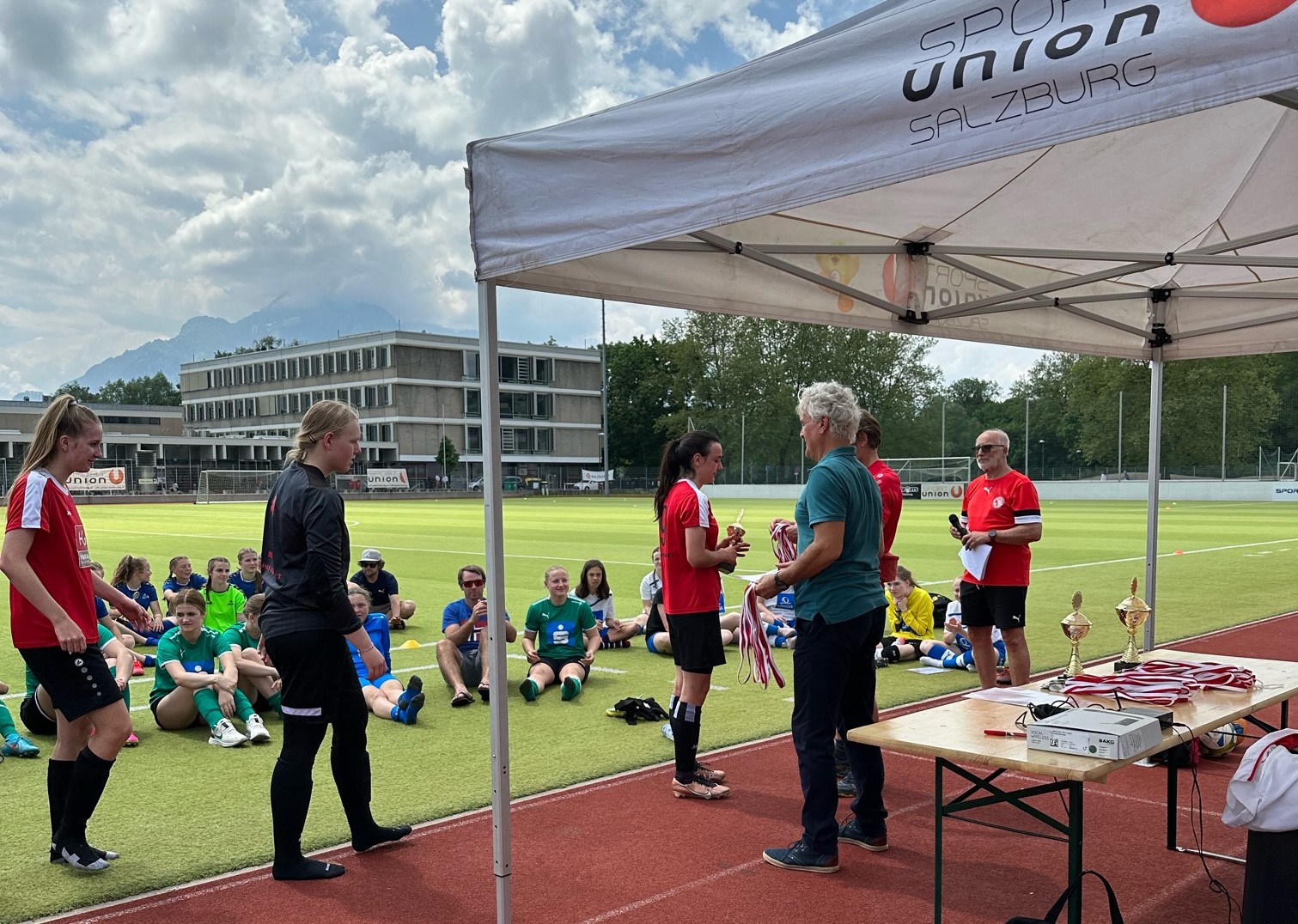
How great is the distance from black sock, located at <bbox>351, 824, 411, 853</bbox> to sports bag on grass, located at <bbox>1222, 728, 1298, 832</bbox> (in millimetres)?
3622

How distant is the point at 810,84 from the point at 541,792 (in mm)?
4315

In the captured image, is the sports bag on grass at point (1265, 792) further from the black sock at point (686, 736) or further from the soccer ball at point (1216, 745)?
the soccer ball at point (1216, 745)

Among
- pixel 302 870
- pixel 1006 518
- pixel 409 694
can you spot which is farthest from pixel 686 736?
pixel 409 694

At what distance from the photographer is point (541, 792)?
6.00 m

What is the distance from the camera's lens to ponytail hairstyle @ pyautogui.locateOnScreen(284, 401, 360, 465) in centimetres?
461

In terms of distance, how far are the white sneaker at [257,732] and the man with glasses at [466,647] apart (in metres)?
1.63

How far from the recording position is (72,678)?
4.46 metres

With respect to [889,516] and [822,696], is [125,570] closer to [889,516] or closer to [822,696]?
[889,516]

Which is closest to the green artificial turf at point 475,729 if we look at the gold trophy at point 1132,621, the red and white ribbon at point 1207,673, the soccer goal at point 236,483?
the gold trophy at point 1132,621

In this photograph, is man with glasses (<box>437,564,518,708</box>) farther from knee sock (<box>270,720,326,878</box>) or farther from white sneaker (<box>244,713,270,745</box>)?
knee sock (<box>270,720,326,878</box>)

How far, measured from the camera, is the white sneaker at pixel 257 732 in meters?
7.22

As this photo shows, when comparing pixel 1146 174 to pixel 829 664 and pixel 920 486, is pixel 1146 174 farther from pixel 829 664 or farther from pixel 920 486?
pixel 920 486

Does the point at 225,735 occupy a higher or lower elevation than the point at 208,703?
lower

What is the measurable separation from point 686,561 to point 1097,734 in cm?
266
